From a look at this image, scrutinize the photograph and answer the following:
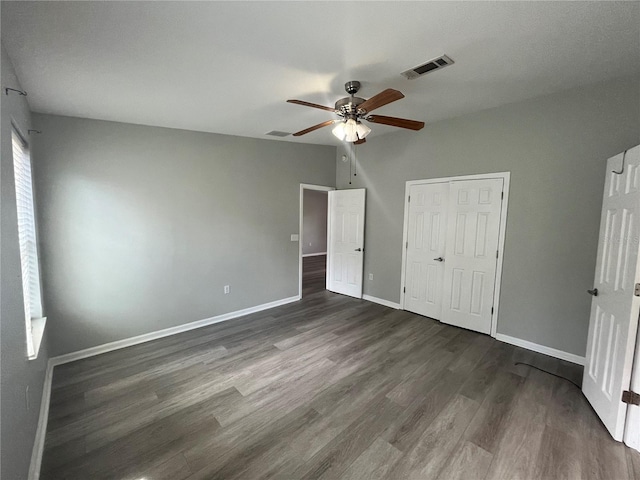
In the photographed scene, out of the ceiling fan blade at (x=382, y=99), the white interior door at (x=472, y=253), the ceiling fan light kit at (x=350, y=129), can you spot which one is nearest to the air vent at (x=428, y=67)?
the ceiling fan blade at (x=382, y=99)

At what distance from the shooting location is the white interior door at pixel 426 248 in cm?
388

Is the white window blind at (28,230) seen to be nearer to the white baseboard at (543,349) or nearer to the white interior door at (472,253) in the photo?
the white interior door at (472,253)

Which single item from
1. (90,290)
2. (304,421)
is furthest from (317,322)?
(90,290)

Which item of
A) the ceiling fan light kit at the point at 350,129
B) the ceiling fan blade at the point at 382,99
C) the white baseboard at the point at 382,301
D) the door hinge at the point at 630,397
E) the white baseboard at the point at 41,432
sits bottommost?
the white baseboard at the point at 41,432

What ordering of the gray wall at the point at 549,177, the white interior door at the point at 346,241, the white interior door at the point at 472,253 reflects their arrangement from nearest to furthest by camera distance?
1. the gray wall at the point at 549,177
2. the white interior door at the point at 472,253
3. the white interior door at the point at 346,241

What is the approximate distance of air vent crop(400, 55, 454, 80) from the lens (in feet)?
6.73

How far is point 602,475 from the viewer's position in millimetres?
1652

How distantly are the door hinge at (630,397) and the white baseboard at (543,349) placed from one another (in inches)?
46.0

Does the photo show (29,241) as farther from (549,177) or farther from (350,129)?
(549,177)

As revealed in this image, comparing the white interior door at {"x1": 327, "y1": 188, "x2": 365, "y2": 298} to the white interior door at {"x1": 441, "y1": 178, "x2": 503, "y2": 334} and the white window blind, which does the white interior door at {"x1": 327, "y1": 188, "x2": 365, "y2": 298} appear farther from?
the white window blind

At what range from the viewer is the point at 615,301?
200cm

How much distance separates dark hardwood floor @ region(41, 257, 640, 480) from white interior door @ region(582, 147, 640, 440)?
220mm

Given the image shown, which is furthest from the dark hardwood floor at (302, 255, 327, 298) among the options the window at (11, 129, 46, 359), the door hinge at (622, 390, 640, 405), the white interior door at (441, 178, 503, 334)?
the door hinge at (622, 390, 640, 405)

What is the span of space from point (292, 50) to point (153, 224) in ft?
8.66
